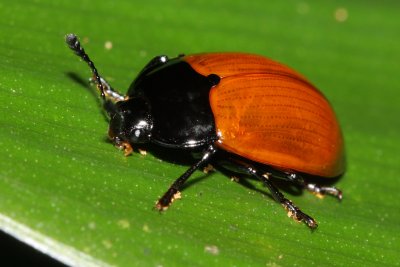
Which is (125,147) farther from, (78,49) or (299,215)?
(299,215)

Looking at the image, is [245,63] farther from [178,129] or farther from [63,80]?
[63,80]

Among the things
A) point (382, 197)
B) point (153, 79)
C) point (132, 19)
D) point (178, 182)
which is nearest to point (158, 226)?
point (178, 182)

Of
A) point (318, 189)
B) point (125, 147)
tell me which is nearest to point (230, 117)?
point (125, 147)

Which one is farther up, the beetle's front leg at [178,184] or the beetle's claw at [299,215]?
the beetle's front leg at [178,184]

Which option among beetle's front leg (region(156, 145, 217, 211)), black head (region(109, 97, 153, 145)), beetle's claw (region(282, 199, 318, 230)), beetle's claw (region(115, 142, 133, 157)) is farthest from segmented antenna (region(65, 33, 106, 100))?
beetle's claw (region(282, 199, 318, 230))

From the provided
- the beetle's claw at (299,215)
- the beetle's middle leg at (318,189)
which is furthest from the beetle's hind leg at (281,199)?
the beetle's middle leg at (318,189)

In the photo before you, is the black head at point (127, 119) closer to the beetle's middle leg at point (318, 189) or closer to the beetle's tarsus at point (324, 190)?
the beetle's middle leg at point (318, 189)

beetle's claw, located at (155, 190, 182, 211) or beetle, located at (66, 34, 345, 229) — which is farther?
beetle, located at (66, 34, 345, 229)

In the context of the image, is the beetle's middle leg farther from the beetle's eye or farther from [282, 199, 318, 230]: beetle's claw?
the beetle's eye
